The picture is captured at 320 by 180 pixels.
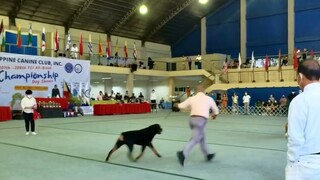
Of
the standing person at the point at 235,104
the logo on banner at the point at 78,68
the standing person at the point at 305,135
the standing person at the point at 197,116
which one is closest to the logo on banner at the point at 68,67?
the logo on banner at the point at 78,68

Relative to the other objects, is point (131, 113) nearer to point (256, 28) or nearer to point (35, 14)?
point (35, 14)

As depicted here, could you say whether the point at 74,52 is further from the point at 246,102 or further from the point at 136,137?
the point at 136,137

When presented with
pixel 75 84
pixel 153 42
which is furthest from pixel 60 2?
pixel 153 42

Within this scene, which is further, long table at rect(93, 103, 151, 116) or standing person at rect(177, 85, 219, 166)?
long table at rect(93, 103, 151, 116)

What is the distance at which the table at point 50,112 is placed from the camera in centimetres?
2128

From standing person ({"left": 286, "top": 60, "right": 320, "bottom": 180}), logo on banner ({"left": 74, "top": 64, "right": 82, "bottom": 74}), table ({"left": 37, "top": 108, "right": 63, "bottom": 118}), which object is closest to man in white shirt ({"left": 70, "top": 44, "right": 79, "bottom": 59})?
logo on banner ({"left": 74, "top": 64, "right": 82, "bottom": 74})

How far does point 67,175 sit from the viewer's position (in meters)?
6.19

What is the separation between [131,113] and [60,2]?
1135cm

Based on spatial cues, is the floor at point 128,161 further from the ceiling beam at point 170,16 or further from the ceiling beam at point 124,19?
the ceiling beam at point 170,16

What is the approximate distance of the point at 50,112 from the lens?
70.9 ft

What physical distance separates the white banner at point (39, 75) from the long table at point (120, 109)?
1.96 meters

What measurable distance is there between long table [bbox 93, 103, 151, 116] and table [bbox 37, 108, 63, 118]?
2924 mm

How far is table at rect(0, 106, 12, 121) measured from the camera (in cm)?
1923

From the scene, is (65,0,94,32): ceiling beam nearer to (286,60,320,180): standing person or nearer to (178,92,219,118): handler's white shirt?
(178,92,219,118): handler's white shirt
